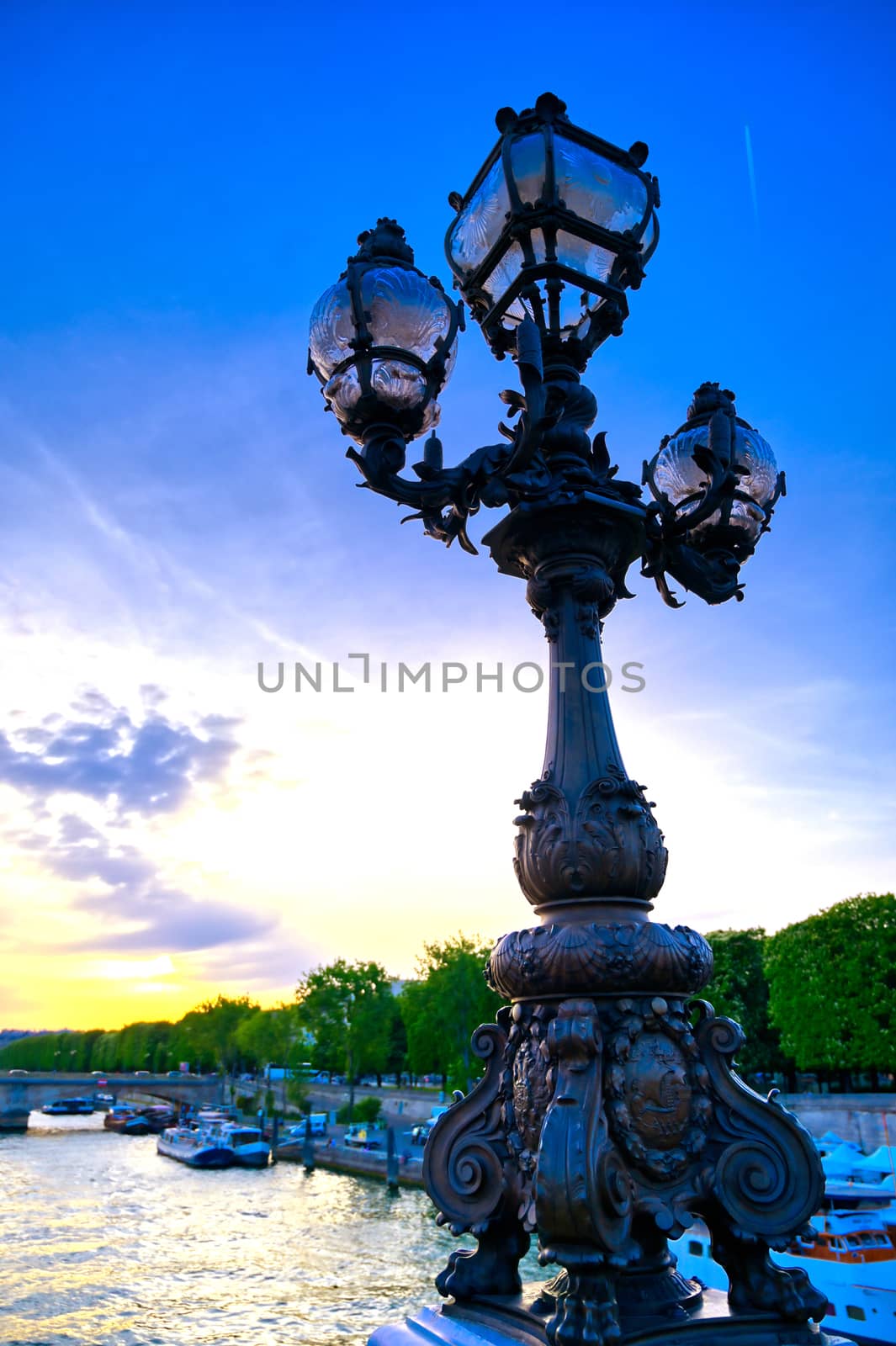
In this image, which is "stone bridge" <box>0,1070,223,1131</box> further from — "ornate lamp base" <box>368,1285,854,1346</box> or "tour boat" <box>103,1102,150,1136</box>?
"ornate lamp base" <box>368,1285,854,1346</box>

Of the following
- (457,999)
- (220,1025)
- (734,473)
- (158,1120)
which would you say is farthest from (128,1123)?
(734,473)

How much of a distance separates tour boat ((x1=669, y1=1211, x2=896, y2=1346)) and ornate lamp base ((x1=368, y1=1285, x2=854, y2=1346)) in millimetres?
15945

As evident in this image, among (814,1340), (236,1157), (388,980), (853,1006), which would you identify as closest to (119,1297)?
(814,1340)

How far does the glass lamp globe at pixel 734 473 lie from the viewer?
482 cm

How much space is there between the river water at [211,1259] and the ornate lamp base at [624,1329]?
598 inches

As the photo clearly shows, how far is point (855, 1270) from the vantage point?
17.8 m


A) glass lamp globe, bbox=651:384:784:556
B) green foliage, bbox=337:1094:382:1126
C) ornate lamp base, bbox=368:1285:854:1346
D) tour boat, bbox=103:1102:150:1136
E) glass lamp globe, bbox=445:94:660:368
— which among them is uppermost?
glass lamp globe, bbox=445:94:660:368

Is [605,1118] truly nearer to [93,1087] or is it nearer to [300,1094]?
[300,1094]

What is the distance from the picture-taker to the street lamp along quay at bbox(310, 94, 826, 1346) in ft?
10.3

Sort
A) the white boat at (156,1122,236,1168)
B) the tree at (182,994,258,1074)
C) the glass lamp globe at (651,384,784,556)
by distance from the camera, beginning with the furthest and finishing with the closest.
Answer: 1. the tree at (182,994,258,1074)
2. the white boat at (156,1122,236,1168)
3. the glass lamp globe at (651,384,784,556)

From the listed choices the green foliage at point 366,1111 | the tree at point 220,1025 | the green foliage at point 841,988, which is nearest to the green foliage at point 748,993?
the green foliage at point 841,988

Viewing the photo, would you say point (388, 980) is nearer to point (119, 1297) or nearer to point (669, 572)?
point (119, 1297)

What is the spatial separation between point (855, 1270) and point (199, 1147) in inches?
1841

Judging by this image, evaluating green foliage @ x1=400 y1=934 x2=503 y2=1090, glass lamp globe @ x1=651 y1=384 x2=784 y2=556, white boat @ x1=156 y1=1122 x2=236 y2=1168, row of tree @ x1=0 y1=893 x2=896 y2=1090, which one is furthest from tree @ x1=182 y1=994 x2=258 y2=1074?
glass lamp globe @ x1=651 y1=384 x2=784 y2=556
